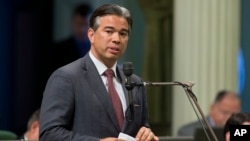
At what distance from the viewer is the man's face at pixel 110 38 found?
546 centimetres

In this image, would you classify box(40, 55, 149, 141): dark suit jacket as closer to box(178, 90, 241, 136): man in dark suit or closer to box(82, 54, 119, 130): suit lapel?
box(82, 54, 119, 130): suit lapel

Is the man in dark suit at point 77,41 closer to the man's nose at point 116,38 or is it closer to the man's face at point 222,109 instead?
the man's face at point 222,109

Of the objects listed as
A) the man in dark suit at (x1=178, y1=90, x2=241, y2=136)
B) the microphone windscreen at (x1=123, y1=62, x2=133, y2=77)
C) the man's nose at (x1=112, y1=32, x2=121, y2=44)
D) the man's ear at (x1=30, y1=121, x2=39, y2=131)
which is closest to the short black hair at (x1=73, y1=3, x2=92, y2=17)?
the man in dark suit at (x1=178, y1=90, x2=241, y2=136)

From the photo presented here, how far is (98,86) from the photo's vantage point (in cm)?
551

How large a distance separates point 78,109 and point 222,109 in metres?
4.45

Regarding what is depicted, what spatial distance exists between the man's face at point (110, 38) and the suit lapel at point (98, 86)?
58mm

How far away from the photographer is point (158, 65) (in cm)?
1179

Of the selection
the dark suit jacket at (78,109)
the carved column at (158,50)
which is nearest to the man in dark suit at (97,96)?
the dark suit jacket at (78,109)

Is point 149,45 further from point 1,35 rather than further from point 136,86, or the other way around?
point 136,86

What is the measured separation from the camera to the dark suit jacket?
17.5 ft

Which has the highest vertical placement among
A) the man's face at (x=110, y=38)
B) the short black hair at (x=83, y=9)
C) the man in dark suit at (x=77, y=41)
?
the man's face at (x=110, y=38)

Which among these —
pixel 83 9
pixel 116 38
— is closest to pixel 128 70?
pixel 116 38

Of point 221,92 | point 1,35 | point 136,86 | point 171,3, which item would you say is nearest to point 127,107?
point 136,86

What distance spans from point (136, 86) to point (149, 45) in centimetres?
620
